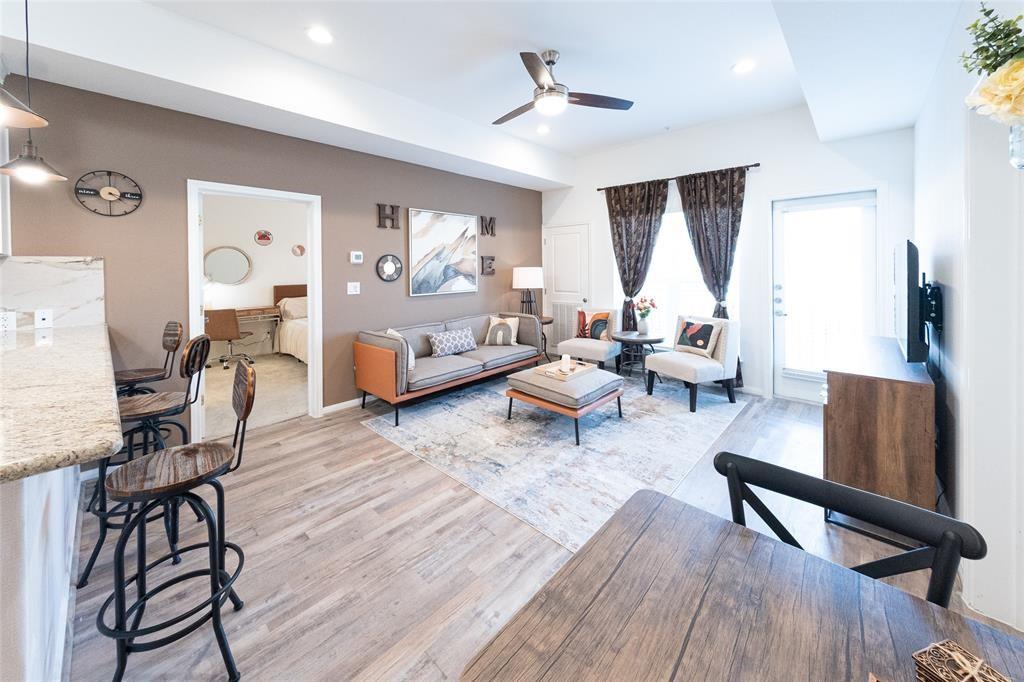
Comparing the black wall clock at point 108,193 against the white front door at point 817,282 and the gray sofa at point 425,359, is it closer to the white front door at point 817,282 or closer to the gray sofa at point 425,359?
the gray sofa at point 425,359

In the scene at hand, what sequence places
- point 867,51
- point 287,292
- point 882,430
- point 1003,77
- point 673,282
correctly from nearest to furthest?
point 1003,77 → point 882,430 → point 867,51 → point 673,282 → point 287,292

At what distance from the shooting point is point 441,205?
5.15 m

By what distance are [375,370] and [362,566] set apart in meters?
2.28

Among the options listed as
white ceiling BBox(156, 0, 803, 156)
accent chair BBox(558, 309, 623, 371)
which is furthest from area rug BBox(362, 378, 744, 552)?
white ceiling BBox(156, 0, 803, 156)

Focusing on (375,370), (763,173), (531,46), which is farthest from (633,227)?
(375,370)

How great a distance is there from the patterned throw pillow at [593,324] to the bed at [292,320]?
3.81m

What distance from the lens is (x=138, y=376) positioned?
2.80 metres

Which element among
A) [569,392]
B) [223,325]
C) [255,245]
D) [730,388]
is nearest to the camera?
[569,392]

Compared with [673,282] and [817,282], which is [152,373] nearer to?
[673,282]

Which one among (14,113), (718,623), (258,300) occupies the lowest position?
(718,623)

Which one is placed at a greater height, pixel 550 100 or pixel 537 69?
pixel 537 69

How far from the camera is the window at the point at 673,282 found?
5.15 meters

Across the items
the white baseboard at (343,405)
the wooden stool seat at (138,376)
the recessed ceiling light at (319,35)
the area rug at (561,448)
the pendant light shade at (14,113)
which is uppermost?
the recessed ceiling light at (319,35)

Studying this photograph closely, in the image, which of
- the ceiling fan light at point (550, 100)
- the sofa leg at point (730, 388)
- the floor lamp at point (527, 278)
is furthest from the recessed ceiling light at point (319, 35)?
the sofa leg at point (730, 388)
